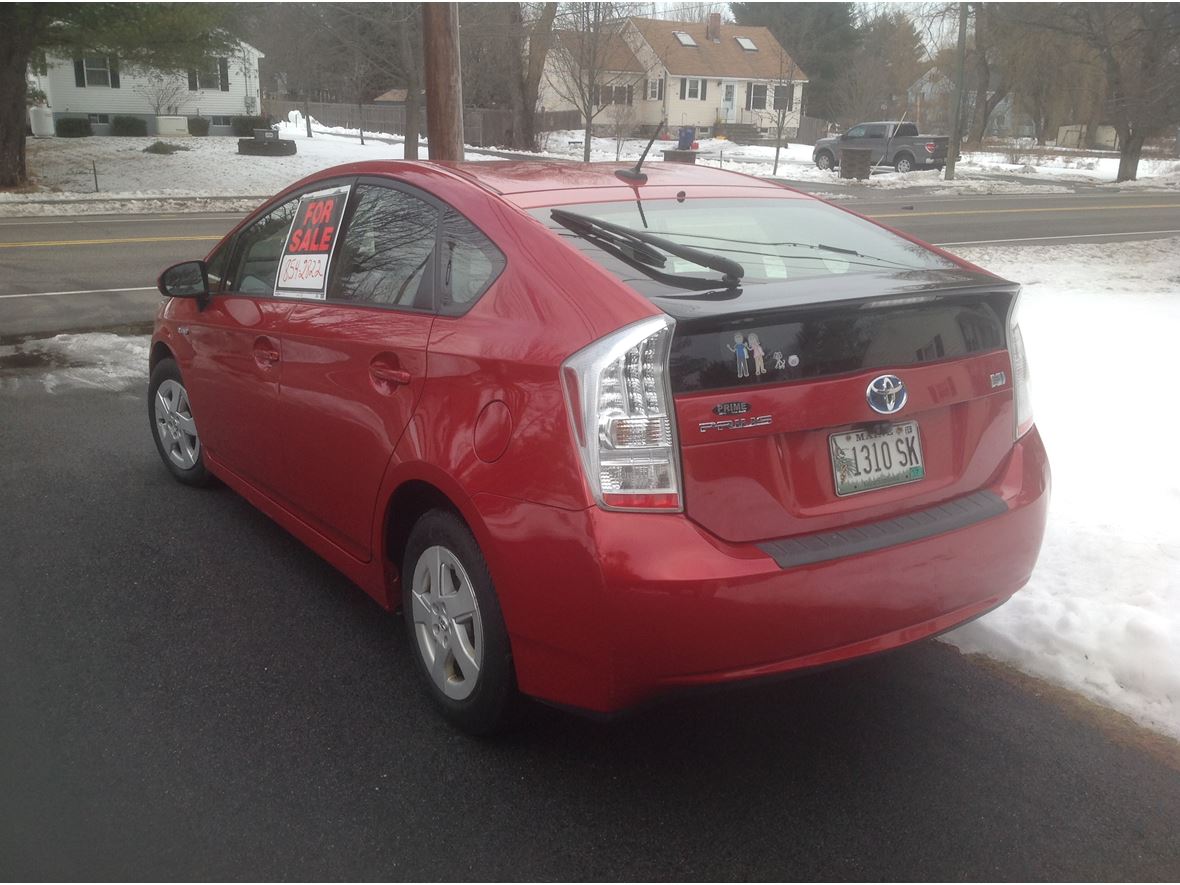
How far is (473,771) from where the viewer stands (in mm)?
3117

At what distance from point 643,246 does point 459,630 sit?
50.6 inches

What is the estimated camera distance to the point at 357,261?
3.84m

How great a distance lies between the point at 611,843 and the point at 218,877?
3.28 ft

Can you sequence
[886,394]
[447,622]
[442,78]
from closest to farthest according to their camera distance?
[886,394] < [447,622] < [442,78]

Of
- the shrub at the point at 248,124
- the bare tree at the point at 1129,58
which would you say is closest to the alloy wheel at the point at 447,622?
the bare tree at the point at 1129,58

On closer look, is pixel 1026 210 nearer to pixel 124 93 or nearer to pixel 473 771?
pixel 473 771

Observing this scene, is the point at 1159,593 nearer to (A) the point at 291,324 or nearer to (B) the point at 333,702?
(B) the point at 333,702

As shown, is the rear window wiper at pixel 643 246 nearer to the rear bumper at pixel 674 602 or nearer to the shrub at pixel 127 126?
the rear bumper at pixel 674 602

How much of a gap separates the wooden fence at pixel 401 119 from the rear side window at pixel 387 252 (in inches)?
1263

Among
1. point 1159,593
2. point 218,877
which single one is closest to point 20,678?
point 218,877

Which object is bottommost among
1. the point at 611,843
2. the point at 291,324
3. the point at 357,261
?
the point at 611,843

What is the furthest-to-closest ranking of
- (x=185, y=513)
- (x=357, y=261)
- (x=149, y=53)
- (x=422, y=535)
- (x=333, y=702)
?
(x=149, y=53) → (x=185, y=513) → (x=357, y=261) → (x=333, y=702) → (x=422, y=535)

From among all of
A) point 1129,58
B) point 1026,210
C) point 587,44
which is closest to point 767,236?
point 1026,210

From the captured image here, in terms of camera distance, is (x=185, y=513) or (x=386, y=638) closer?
(x=386, y=638)
